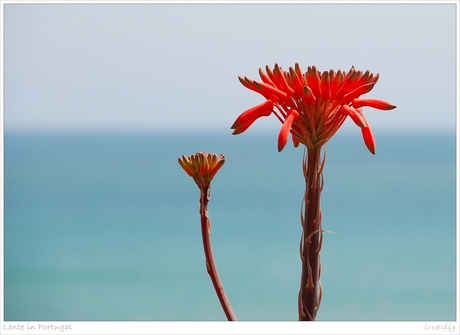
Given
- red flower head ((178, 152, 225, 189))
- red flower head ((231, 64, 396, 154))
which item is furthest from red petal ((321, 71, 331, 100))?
red flower head ((178, 152, 225, 189))

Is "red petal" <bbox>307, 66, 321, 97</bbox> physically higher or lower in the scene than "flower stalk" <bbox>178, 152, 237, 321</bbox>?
higher

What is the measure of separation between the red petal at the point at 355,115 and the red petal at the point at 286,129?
7 centimetres

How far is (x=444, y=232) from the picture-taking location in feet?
3.88

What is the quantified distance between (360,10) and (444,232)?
49 centimetres

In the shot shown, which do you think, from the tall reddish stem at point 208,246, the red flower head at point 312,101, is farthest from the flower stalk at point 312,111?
the tall reddish stem at point 208,246

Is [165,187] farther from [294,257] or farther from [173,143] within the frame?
[294,257]

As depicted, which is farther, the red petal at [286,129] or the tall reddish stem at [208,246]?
the tall reddish stem at [208,246]

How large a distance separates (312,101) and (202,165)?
7.4 inches

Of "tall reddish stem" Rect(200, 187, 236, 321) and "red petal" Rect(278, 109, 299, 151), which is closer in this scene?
"red petal" Rect(278, 109, 299, 151)

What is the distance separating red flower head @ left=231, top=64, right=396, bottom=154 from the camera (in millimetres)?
797

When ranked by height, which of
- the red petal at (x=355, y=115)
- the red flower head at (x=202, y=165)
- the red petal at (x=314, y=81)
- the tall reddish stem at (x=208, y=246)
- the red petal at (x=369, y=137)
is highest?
the red petal at (x=314, y=81)

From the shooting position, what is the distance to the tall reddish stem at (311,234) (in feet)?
2.79

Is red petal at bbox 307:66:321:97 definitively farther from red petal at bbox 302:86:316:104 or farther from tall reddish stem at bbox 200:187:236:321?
tall reddish stem at bbox 200:187:236:321

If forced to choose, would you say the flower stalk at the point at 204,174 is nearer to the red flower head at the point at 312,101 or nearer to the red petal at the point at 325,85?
the red flower head at the point at 312,101
